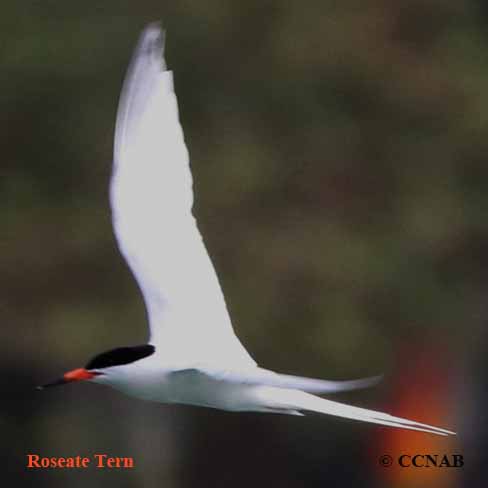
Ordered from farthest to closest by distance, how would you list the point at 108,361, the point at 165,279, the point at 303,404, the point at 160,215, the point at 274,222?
1. the point at 274,222
2. the point at 160,215
3. the point at 165,279
4. the point at 108,361
5. the point at 303,404

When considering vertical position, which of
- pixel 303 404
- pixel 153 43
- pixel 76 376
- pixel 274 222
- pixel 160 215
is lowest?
pixel 303 404

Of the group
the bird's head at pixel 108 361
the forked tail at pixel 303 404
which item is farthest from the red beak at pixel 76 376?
the forked tail at pixel 303 404

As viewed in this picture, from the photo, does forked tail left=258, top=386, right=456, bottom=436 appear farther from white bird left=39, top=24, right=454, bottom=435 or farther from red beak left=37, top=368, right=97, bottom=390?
red beak left=37, top=368, right=97, bottom=390

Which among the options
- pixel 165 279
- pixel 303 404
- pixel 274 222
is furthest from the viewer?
pixel 274 222

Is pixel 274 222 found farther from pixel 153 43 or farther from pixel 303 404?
pixel 303 404

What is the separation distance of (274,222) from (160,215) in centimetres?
648

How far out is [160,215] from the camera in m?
6.43

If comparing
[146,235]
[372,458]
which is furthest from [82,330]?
[146,235]

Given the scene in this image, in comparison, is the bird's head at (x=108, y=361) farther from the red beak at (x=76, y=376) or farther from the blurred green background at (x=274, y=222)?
the blurred green background at (x=274, y=222)

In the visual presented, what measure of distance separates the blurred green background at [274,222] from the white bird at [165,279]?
3926 millimetres

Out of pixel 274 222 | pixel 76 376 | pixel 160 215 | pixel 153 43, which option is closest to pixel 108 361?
pixel 76 376

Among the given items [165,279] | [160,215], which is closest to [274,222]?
[160,215]

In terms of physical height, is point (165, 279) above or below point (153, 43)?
below

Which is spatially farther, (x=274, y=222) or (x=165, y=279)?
(x=274, y=222)
